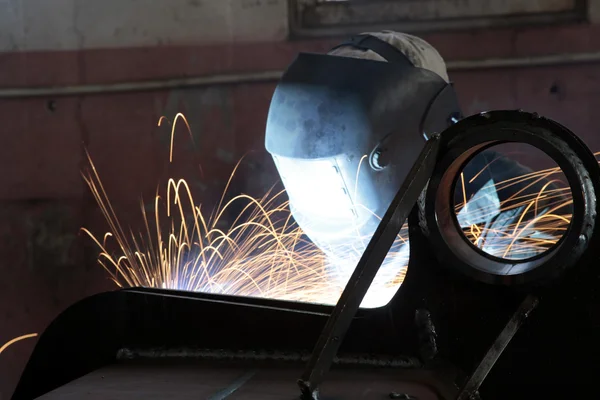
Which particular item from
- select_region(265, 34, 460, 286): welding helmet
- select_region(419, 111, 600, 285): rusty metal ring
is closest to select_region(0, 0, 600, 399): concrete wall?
select_region(265, 34, 460, 286): welding helmet

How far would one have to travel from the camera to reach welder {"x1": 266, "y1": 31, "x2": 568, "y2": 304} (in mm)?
1926

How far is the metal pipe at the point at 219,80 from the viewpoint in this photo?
2832mm

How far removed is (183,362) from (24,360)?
2400 mm

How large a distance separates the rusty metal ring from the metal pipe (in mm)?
2043

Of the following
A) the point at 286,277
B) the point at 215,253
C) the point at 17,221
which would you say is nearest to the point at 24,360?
the point at 17,221

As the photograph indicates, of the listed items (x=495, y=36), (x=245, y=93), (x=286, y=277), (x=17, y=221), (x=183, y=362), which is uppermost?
(x=495, y=36)

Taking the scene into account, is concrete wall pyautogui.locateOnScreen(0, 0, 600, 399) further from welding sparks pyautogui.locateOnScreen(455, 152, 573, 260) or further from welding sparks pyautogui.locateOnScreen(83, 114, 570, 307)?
welding sparks pyautogui.locateOnScreen(455, 152, 573, 260)

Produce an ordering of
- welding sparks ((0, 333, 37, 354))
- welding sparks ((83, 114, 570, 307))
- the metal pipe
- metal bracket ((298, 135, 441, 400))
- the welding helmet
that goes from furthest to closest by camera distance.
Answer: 1. welding sparks ((0, 333, 37, 354))
2. welding sparks ((83, 114, 570, 307))
3. the metal pipe
4. the welding helmet
5. metal bracket ((298, 135, 441, 400))

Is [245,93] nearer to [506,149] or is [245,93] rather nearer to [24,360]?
[506,149]

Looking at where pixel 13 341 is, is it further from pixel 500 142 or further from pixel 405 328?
pixel 500 142

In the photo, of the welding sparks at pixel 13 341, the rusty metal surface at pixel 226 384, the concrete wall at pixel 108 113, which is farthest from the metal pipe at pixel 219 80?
the rusty metal surface at pixel 226 384

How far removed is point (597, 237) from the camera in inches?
34.8

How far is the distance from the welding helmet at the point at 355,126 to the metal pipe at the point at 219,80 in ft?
3.29

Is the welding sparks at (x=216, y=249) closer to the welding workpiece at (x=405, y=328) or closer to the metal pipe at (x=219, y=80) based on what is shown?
the metal pipe at (x=219, y=80)
